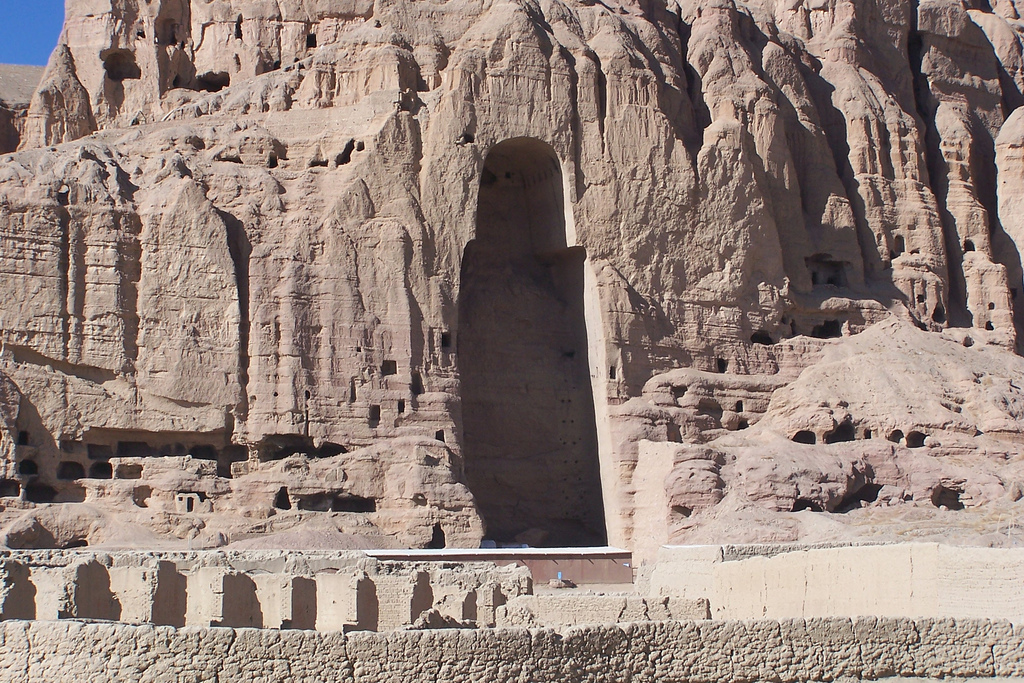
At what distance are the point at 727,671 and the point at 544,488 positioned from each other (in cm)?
2220

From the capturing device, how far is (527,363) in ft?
127

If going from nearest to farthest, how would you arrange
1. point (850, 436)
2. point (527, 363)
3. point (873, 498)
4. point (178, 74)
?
point (873, 498) < point (850, 436) < point (527, 363) < point (178, 74)

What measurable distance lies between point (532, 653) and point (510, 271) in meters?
24.8

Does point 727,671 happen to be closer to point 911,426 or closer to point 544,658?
point 544,658

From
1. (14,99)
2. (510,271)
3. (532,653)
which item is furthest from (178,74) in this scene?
(532,653)

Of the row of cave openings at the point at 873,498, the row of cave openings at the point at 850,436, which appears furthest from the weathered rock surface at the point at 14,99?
the row of cave openings at the point at 873,498

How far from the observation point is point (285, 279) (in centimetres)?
3431

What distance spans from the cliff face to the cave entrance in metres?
0.07

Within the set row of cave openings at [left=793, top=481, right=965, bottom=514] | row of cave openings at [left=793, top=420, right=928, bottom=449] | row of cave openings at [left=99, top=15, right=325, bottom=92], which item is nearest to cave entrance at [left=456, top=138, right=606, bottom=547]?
row of cave openings at [left=793, top=420, right=928, bottom=449]

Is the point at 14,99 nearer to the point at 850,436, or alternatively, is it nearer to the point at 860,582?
the point at 850,436

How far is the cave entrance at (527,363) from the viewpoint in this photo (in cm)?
3781

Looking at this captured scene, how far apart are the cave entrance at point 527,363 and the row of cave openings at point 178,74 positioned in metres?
5.82

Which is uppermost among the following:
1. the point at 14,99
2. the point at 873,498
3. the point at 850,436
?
the point at 14,99

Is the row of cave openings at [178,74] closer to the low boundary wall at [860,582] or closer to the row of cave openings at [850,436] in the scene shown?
the row of cave openings at [850,436]
